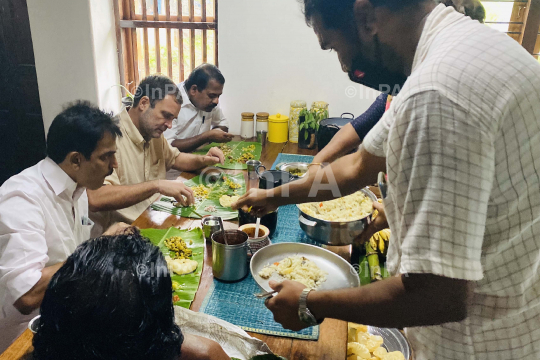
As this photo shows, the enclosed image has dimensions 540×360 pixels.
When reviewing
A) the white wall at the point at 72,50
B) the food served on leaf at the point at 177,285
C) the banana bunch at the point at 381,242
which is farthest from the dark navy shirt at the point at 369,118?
the white wall at the point at 72,50

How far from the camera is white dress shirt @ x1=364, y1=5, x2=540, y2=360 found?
729mm

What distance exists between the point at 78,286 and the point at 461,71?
33.8 inches

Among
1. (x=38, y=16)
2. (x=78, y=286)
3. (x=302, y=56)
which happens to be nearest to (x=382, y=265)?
(x=78, y=286)

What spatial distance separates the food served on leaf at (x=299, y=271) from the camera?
154cm

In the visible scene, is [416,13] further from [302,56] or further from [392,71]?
[302,56]

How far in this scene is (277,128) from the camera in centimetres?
408

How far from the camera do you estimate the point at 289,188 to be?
68.7 inches

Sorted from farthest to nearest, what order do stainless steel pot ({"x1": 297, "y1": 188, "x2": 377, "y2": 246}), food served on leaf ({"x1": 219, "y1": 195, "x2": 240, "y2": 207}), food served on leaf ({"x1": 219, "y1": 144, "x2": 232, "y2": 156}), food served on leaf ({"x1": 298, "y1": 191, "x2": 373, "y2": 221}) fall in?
food served on leaf ({"x1": 219, "y1": 144, "x2": 232, "y2": 156})
food served on leaf ({"x1": 219, "y1": 195, "x2": 240, "y2": 207})
food served on leaf ({"x1": 298, "y1": 191, "x2": 373, "y2": 221})
stainless steel pot ({"x1": 297, "y1": 188, "x2": 377, "y2": 246})

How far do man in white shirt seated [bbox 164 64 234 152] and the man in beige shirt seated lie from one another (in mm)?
555

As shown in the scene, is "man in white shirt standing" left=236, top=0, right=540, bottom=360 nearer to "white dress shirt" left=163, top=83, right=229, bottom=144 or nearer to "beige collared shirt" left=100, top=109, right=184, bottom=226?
"beige collared shirt" left=100, top=109, right=184, bottom=226

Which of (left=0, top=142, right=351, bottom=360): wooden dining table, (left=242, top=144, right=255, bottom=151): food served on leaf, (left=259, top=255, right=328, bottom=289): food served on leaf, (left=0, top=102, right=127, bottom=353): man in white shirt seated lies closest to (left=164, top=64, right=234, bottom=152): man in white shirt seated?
(left=242, top=144, right=255, bottom=151): food served on leaf

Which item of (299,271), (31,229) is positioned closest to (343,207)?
(299,271)

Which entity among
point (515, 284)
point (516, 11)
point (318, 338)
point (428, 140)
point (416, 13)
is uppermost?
point (516, 11)

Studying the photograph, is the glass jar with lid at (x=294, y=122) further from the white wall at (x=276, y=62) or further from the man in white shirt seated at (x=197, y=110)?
the man in white shirt seated at (x=197, y=110)
